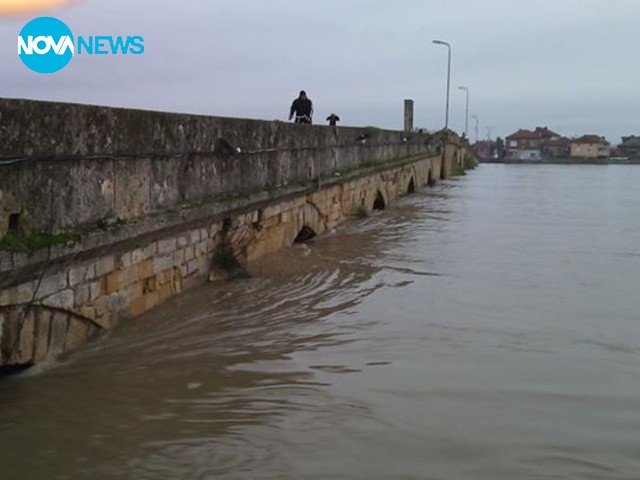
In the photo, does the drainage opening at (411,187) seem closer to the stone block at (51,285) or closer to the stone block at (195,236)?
the stone block at (195,236)

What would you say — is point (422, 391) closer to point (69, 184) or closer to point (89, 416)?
point (89, 416)

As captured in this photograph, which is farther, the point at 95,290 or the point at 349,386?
the point at 95,290

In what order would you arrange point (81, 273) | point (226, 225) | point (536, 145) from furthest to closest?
point (536, 145) < point (226, 225) < point (81, 273)

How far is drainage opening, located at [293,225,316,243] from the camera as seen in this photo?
1197 cm

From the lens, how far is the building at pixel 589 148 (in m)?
102

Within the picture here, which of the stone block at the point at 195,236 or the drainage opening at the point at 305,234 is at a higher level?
the stone block at the point at 195,236

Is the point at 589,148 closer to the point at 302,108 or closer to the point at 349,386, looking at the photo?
the point at 302,108

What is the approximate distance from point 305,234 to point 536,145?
4357 inches

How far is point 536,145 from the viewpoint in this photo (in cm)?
11669

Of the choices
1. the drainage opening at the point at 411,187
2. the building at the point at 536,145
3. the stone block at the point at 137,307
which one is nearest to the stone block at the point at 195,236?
the stone block at the point at 137,307

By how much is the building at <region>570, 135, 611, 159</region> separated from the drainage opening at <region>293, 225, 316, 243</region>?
94763 mm

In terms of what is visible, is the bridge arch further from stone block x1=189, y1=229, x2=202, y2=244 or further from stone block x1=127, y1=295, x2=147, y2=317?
stone block x1=189, y1=229, x2=202, y2=244

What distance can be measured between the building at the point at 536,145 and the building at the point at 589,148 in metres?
2.24

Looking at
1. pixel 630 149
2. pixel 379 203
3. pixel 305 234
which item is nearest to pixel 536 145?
pixel 630 149
